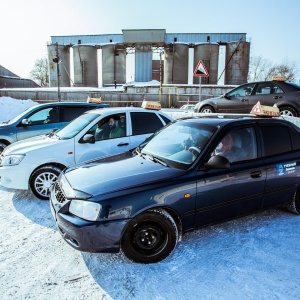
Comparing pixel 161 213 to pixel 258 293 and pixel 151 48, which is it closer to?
pixel 258 293

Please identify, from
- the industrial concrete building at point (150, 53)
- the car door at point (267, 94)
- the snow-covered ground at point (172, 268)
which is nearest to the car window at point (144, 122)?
the snow-covered ground at point (172, 268)

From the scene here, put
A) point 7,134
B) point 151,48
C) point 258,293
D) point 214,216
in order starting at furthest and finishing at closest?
point 151,48 → point 7,134 → point 214,216 → point 258,293

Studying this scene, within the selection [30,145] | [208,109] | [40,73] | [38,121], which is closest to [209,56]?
[208,109]

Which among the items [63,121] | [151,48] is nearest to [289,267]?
[63,121]

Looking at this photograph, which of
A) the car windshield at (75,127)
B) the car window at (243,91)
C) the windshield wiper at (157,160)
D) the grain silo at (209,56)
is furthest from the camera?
the grain silo at (209,56)

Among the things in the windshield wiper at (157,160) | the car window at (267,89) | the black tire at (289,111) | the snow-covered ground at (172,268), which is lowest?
the snow-covered ground at (172,268)

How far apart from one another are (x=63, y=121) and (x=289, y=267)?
633 cm

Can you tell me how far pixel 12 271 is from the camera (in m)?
2.76

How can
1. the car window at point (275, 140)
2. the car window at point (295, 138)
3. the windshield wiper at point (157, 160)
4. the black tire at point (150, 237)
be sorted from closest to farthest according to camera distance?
the black tire at point (150, 237)
the windshield wiper at point (157, 160)
the car window at point (275, 140)
the car window at point (295, 138)

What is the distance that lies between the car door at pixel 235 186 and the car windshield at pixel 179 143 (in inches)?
8.6

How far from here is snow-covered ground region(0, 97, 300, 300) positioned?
244cm

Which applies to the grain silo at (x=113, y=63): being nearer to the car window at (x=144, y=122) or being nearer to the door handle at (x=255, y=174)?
the car window at (x=144, y=122)

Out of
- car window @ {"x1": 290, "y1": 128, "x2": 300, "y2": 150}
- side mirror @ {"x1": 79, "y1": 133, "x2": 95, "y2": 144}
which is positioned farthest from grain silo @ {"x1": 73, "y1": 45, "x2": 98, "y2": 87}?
car window @ {"x1": 290, "y1": 128, "x2": 300, "y2": 150}

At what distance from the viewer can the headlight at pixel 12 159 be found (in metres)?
4.63
